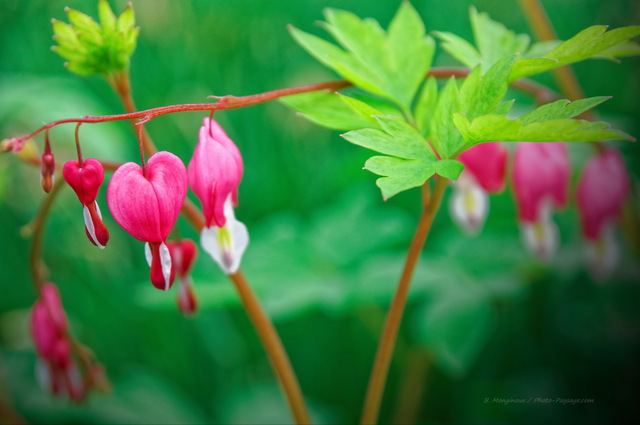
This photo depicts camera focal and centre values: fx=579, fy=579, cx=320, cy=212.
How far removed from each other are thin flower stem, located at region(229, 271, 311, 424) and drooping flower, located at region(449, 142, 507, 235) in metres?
0.38

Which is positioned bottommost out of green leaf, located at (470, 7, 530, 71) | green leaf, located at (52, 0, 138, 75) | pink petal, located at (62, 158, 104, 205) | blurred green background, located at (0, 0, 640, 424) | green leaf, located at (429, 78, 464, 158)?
blurred green background, located at (0, 0, 640, 424)

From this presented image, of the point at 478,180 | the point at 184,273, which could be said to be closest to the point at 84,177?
the point at 184,273

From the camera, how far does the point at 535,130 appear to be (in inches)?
21.2

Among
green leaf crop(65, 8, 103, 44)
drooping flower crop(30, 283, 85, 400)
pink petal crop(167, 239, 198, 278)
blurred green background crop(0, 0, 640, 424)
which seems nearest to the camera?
green leaf crop(65, 8, 103, 44)

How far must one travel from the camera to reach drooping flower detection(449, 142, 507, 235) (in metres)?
0.89

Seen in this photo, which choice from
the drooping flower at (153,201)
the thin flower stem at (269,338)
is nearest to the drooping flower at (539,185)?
the thin flower stem at (269,338)

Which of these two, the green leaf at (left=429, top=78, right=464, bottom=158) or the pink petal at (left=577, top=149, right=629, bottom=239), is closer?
the green leaf at (left=429, top=78, right=464, bottom=158)

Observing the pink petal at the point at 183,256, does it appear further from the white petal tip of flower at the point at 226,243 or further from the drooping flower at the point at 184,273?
the white petal tip of flower at the point at 226,243

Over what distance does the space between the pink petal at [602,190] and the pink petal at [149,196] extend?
2.14 feet

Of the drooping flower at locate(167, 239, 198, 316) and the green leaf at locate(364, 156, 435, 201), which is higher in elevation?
the green leaf at locate(364, 156, 435, 201)

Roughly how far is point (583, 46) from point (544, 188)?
35cm

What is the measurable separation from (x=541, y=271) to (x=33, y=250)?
1004 mm

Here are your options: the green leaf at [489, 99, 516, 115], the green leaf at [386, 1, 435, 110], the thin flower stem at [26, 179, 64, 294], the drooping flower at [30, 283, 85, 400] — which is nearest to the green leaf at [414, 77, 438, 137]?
the green leaf at [386, 1, 435, 110]

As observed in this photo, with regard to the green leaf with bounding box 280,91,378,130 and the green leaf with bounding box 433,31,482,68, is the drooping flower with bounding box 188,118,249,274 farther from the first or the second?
the green leaf with bounding box 433,31,482,68
